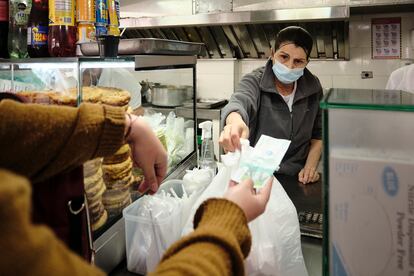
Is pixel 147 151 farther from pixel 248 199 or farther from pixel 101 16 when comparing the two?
pixel 101 16

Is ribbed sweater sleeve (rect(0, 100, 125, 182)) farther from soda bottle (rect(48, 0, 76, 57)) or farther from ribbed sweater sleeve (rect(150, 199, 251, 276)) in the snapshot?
soda bottle (rect(48, 0, 76, 57))

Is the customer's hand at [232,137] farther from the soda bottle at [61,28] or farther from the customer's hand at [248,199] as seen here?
the soda bottle at [61,28]

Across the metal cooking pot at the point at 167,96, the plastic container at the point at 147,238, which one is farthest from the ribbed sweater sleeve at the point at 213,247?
the metal cooking pot at the point at 167,96

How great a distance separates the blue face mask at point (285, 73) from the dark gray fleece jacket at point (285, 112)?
0.05 m

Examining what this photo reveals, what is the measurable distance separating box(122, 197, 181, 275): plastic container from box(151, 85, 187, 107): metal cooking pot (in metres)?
0.89

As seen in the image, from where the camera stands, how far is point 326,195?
2.07 ft

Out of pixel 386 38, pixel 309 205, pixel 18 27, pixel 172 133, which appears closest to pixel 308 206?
pixel 309 205

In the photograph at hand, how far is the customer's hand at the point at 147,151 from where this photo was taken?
77cm

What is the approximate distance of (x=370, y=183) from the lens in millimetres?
605

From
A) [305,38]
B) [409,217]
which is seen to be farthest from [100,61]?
[305,38]

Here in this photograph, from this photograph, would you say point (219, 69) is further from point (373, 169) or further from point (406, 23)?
point (373, 169)

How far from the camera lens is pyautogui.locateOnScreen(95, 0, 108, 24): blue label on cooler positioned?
1.19 meters

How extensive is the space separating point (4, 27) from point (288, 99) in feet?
4.85

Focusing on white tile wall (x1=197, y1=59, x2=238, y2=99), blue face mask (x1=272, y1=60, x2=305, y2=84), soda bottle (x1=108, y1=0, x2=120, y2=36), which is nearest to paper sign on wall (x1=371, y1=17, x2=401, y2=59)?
white tile wall (x1=197, y1=59, x2=238, y2=99)
